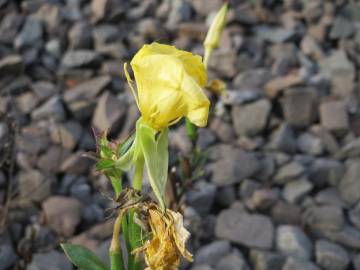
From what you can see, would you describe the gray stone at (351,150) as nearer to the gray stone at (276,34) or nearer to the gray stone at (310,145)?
the gray stone at (310,145)

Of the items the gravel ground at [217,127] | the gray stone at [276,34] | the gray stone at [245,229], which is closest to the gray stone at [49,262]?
the gravel ground at [217,127]

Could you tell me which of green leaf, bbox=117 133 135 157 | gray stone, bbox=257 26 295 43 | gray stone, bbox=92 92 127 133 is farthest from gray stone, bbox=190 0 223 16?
green leaf, bbox=117 133 135 157

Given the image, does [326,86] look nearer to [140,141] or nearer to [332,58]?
[332,58]

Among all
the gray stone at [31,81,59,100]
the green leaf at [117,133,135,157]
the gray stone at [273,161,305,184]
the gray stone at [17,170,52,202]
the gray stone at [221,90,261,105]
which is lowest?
the gray stone at [273,161,305,184]

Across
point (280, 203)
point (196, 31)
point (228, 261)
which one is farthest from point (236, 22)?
point (228, 261)

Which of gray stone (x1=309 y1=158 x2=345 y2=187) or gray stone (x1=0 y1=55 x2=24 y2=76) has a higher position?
gray stone (x1=0 y1=55 x2=24 y2=76)

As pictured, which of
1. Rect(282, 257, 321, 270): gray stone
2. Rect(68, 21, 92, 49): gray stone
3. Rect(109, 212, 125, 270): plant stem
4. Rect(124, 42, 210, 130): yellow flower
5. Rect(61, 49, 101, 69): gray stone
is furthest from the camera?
Rect(68, 21, 92, 49): gray stone

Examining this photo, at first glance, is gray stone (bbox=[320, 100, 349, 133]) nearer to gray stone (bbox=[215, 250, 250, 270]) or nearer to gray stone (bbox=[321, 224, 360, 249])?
gray stone (bbox=[321, 224, 360, 249])
